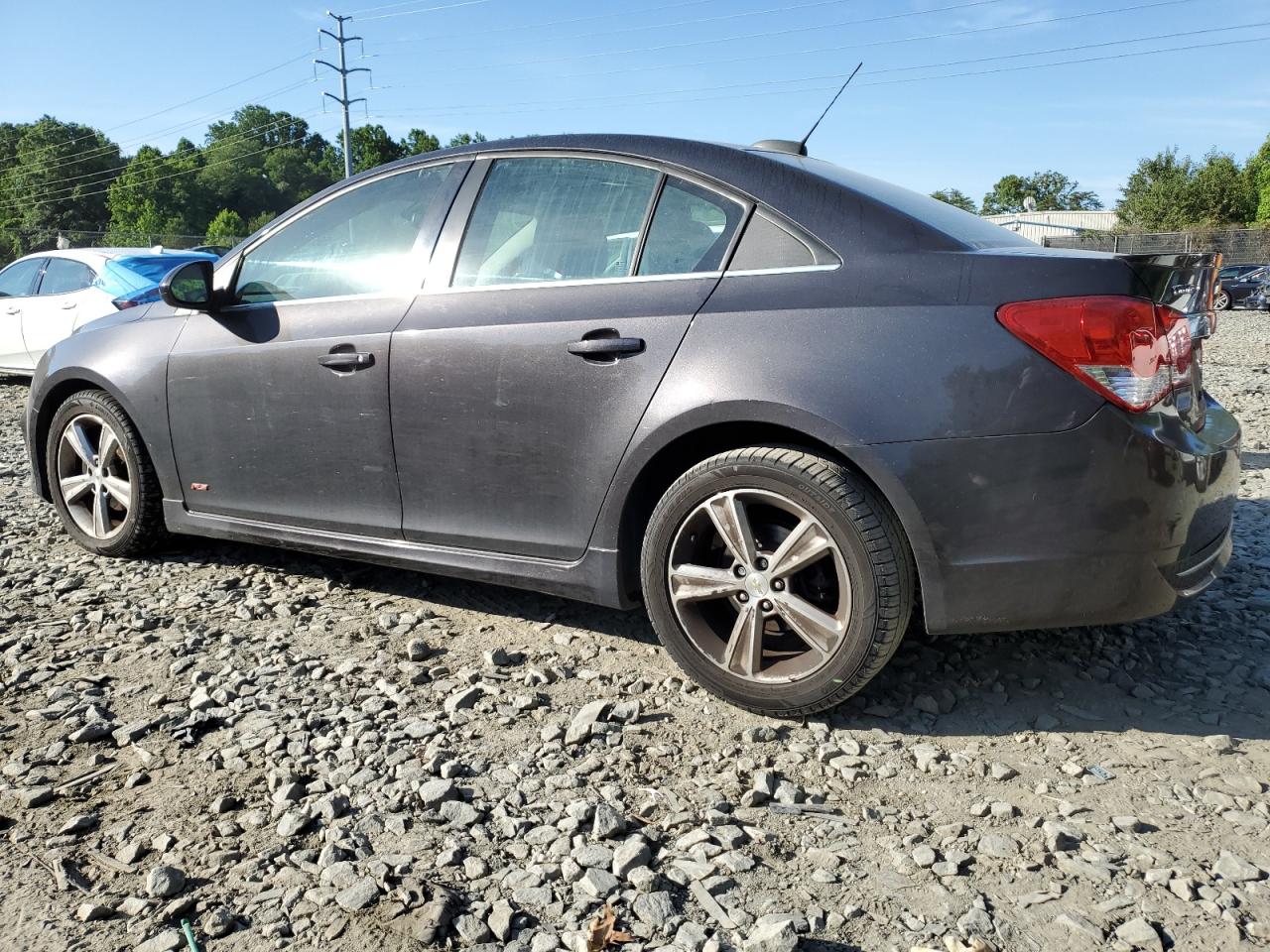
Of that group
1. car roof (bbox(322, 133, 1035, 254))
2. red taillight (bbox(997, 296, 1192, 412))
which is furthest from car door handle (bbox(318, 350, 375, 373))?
red taillight (bbox(997, 296, 1192, 412))

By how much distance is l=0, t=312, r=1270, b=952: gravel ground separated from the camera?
2035 mm

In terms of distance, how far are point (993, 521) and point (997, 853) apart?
2.69 feet

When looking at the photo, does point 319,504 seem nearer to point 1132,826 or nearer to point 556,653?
point 556,653

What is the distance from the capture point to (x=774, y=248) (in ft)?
9.56

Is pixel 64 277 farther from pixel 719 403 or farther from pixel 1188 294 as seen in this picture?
pixel 1188 294

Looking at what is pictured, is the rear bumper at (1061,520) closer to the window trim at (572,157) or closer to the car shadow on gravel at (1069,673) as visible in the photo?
the car shadow on gravel at (1069,673)

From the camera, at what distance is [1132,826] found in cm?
233

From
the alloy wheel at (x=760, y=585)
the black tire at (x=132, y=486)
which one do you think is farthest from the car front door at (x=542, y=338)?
the black tire at (x=132, y=486)

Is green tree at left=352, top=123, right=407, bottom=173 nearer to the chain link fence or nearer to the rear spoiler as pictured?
the chain link fence

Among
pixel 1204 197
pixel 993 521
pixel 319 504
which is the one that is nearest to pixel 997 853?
pixel 993 521

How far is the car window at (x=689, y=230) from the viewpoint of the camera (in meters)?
3.00

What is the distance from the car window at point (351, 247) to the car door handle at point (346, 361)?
268mm

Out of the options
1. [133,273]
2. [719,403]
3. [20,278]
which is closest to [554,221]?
[719,403]

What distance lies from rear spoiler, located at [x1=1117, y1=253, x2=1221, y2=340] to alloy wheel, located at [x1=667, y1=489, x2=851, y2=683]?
106cm
